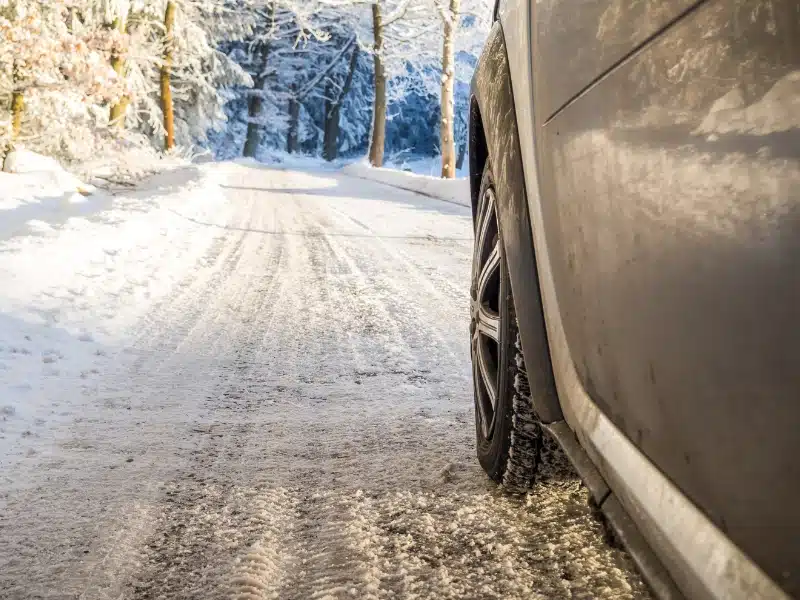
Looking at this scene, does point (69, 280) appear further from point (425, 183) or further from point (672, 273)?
point (425, 183)

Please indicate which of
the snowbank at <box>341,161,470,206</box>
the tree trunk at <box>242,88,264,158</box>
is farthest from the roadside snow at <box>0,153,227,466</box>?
the tree trunk at <box>242,88,264,158</box>

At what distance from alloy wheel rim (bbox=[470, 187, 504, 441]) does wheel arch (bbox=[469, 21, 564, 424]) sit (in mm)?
177

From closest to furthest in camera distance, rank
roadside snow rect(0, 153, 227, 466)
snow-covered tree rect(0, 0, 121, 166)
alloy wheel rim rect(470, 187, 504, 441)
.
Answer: alloy wheel rim rect(470, 187, 504, 441) < roadside snow rect(0, 153, 227, 466) < snow-covered tree rect(0, 0, 121, 166)

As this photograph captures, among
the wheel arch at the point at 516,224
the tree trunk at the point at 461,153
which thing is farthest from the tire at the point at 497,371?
the tree trunk at the point at 461,153

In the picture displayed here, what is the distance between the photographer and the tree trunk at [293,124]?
153 ft

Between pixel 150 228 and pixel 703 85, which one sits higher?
pixel 703 85

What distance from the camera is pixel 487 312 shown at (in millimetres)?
2084

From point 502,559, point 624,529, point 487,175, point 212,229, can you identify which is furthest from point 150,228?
point 624,529

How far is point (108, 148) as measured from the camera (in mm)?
14734

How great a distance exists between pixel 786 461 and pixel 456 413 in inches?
84.2

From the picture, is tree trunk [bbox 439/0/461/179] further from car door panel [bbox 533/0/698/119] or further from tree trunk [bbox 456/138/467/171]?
tree trunk [bbox 456/138/467/171]

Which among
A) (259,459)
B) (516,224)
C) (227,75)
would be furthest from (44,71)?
(227,75)

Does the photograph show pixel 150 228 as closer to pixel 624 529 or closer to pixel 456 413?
pixel 456 413

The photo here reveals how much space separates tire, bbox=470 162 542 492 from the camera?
5.79 ft
